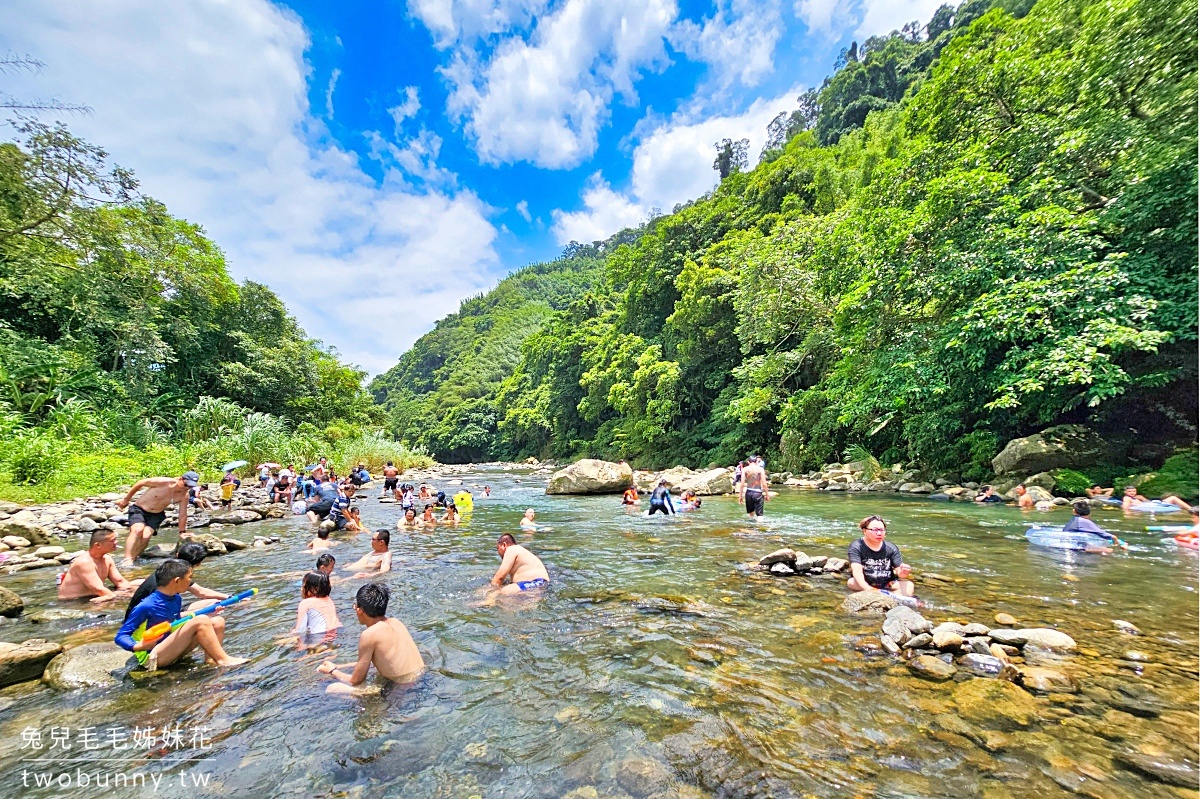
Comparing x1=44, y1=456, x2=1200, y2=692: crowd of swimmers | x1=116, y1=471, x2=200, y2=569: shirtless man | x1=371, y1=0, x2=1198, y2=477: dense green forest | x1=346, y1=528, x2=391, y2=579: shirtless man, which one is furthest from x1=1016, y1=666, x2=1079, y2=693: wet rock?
x1=116, y1=471, x2=200, y2=569: shirtless man

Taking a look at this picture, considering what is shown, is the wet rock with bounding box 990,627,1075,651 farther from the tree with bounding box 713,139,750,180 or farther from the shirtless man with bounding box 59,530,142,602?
the tree with bounding box 713,139,750,180

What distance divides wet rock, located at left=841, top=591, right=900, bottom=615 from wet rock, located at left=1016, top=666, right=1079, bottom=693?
1.59 m

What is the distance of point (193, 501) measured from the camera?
1482 centimetres

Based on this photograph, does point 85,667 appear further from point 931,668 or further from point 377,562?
point 931,668

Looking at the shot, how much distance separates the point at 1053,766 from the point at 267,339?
4112 centimetres

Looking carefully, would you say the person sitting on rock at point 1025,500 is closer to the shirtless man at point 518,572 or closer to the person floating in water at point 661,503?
the person floating in water at point 661,503

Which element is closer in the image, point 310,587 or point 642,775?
point 642,775

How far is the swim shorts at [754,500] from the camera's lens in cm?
1284

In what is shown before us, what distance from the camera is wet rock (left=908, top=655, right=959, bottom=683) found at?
389 cm

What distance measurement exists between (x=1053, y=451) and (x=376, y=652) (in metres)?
17.9

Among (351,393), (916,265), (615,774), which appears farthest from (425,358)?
(615,774)

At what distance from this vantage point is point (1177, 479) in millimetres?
11641

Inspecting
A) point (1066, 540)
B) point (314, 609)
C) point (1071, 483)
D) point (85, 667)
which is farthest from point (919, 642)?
point (1071, 483)

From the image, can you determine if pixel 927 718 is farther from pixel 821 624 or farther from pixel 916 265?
pixel 916 265
